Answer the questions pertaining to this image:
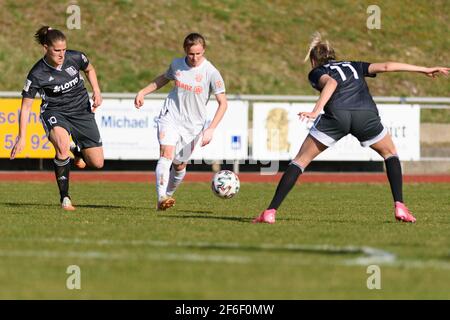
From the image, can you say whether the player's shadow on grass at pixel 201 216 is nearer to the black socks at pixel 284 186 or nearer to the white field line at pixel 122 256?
the black socks at pixel 284 186

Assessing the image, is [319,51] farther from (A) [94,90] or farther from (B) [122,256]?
(B) [122,256]

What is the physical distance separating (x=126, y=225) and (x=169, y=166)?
2077 mm

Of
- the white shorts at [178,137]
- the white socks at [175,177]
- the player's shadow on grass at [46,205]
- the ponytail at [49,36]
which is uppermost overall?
the ponytail at [49,36]

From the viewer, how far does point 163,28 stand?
1388 inches

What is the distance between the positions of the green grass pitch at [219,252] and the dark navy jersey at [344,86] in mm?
1212

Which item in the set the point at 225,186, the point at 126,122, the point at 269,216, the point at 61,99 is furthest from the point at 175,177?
the point at 126,122

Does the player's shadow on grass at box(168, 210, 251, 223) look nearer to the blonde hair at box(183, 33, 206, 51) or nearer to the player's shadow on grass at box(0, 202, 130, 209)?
the player's shadow on grass at box(0, 202, 130, 209)

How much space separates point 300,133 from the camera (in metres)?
22.6

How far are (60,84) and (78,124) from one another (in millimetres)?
638

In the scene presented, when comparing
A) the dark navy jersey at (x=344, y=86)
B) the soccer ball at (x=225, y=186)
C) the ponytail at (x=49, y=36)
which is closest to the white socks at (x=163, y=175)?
the soccer ball at (x=225, y=186)

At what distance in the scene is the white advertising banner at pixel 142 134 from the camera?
22.2 metres

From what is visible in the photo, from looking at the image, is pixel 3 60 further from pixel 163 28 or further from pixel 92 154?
pixel 92 154

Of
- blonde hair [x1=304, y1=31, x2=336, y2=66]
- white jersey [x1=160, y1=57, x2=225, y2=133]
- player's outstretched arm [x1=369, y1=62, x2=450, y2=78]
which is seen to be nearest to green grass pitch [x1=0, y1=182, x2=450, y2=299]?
white jersey [x1=160, y1=57, x2=225, y2=133]

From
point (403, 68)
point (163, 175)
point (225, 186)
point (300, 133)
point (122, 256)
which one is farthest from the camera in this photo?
point (300, 133)
